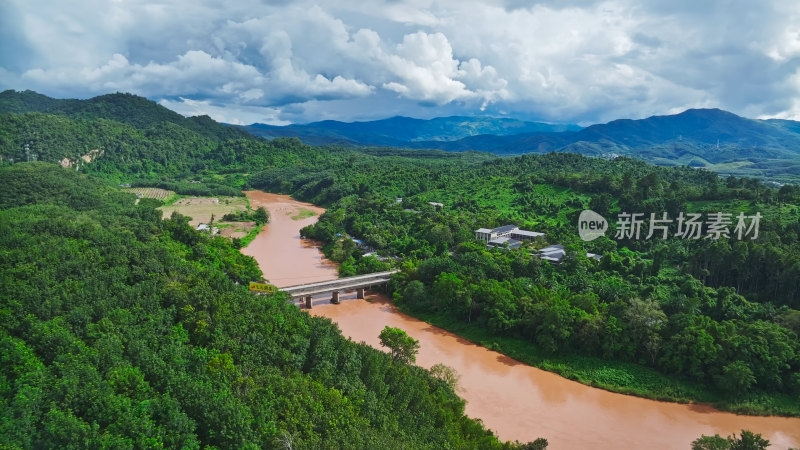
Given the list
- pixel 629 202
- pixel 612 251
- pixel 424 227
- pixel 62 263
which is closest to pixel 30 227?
pixel 62 263

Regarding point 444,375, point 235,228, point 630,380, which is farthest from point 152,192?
point 630,380

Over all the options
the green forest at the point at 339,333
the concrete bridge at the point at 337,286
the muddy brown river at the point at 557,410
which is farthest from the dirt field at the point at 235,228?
the muddy brown river at the point at 557,410

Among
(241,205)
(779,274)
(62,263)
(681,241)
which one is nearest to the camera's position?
(62,263)

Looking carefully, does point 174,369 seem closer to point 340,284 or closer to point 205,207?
point 340,284

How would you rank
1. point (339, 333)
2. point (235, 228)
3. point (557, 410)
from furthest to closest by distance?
point (235, 228), point (557, 410), point (339, 333)

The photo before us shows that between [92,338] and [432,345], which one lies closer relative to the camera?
[92,338]

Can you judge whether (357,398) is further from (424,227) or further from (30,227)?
(424,227)
